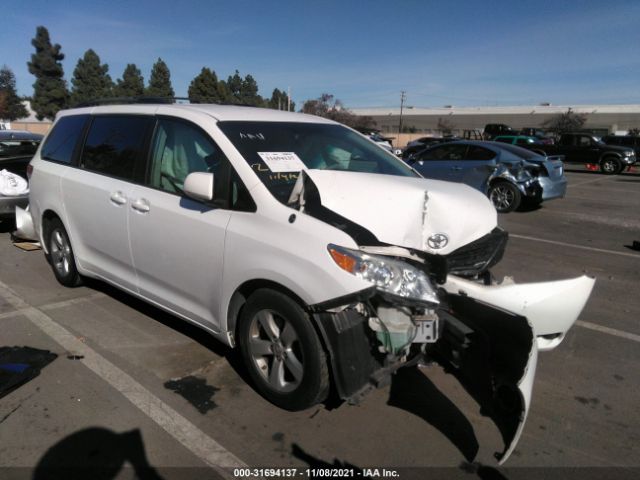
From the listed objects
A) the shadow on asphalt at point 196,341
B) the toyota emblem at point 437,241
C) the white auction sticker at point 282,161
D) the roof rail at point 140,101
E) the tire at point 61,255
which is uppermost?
the roof rail at point 140,101

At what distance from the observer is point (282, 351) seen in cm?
290

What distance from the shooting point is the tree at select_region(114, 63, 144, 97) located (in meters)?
59.9

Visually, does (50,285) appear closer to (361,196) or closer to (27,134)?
(361,196)

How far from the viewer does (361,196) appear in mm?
2949

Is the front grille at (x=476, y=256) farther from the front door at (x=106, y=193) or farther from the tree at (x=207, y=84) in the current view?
the tree at (x=207, y=84)

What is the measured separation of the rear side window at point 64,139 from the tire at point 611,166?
22247 millimetres

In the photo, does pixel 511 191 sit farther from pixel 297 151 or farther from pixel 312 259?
pixel 312 259

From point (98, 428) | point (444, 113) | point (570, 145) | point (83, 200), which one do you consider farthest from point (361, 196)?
point (444, 113)

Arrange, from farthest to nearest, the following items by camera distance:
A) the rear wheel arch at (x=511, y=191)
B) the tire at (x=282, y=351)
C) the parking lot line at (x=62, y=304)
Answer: the rear wheel arch at (x=511, y=191) < the parking lot line at (x=62, y=304) < the tire at (x=282, y=351)

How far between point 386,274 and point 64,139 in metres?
3.99

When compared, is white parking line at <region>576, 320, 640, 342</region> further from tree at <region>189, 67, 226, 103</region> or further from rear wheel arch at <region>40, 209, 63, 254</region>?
tree at <region>189, 67, 226, 103</region>

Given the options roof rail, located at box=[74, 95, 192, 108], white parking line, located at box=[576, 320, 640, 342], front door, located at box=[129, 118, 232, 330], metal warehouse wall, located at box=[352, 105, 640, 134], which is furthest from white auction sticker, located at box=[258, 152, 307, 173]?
metal warehouse wall, located at box=[352, 105, 640, 134]

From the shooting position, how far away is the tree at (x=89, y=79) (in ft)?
195

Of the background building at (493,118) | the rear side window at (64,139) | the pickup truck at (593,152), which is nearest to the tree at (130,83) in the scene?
the background building at (493,118)
